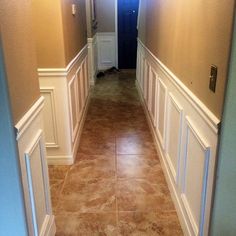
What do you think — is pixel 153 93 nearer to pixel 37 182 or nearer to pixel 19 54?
pixel 37 182

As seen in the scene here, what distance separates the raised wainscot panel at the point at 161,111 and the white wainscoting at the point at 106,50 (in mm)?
4160

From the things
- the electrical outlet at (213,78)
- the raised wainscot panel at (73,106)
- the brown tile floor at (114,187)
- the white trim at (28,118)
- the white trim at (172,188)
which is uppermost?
the electrical outlet at (213,78)

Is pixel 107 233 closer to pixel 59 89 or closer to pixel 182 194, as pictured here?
pixel 182 194

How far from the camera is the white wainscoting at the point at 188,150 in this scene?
4.76 ft

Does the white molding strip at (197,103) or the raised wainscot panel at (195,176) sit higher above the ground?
the white molding strip at (197,103)

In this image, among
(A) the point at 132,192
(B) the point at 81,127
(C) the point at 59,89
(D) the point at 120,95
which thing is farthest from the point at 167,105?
(D) the point at 120,95

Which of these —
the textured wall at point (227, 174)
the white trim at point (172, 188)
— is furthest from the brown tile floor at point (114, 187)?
the textured wall at point (227, 174)

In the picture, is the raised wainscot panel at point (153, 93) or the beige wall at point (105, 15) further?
the beige wall at point (105, 15)

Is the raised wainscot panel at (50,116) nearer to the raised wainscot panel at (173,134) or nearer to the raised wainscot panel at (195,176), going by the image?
the raised wainscot panel at (173,134)

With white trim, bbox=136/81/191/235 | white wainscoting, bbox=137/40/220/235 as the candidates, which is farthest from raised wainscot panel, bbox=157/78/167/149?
white trim, bbox=136/81/191/235

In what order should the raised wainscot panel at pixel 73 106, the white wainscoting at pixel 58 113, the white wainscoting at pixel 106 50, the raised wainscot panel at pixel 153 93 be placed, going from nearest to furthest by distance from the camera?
1. the white wainscoting at pixel 58 113
2. the raised wainscot panel at pixel 73 106
3. the raised wainscot panel at pixel 153 93
4. the white wainscoting at pixel 106 50

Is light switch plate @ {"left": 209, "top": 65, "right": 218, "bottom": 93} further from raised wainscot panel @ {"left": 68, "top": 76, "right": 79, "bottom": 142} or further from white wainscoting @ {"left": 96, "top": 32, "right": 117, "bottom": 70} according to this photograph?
white wainscoting @ {"left": 96, "top": 32, "right": 117, "bottom": 70}

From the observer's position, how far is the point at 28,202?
1.44m

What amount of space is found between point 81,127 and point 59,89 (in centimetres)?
103
